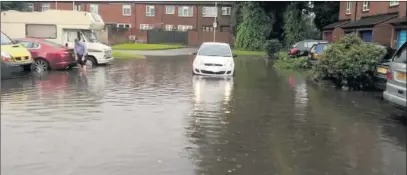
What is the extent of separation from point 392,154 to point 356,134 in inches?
53.2

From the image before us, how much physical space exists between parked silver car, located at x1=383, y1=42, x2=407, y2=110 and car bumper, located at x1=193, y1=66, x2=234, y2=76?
8.44 meters

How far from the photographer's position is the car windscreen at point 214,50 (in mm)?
16719

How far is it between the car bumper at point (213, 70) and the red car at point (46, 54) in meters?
5.12

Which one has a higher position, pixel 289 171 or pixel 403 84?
pixel 403 84

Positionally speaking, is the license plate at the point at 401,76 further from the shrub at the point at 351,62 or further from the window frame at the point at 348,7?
the window frame at the point at 348,7

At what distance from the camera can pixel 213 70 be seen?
1581 cm

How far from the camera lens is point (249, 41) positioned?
146 feet

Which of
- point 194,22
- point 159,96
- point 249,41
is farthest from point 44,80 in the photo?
point 194,22

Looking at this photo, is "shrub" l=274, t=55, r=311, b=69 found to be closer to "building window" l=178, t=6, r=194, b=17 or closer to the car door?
the car door

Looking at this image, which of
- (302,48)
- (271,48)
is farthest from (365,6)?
(271,48)

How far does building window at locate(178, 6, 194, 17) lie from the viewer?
57.5m

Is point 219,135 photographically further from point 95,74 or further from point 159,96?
point 95,74

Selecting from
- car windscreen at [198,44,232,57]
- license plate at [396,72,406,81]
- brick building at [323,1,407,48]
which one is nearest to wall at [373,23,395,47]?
brick building at [323,1,407,48]

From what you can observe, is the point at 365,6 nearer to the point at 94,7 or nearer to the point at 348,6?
the point at 348,6
